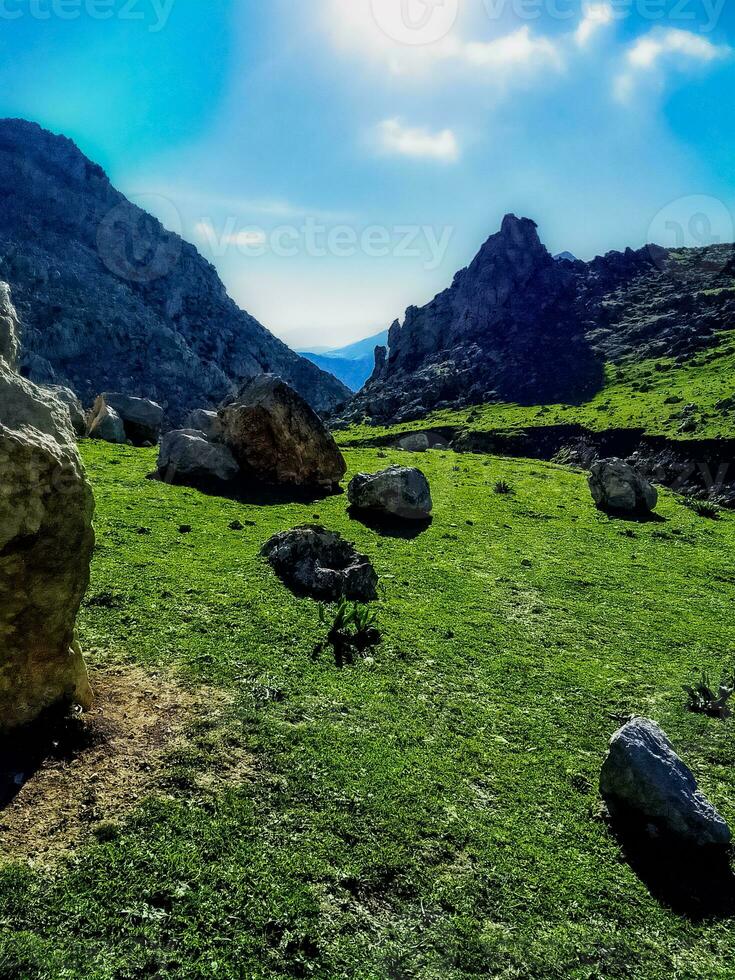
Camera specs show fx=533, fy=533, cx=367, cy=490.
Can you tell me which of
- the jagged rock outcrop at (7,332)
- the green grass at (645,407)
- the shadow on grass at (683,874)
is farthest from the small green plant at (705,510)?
the jagged rock outcrop at (7,332)

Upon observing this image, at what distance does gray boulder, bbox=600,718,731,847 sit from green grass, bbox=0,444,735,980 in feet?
Answer: 2.36

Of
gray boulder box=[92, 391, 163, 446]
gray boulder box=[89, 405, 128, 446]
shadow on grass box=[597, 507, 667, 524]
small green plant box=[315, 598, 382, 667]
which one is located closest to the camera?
small green plant box=[315, 598, 382, 667]

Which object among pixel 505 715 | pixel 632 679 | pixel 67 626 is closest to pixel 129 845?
pixel 67 626

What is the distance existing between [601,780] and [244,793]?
7556 millimetres

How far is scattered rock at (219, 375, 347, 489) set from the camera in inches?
1337

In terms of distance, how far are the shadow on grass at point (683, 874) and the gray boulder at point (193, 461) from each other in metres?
27.5

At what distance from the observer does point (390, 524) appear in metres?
30.4

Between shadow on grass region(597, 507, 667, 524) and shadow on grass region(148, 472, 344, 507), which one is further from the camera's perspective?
shadow on grass region(597, 507, 667, 524)

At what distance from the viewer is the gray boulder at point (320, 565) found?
19.5 m

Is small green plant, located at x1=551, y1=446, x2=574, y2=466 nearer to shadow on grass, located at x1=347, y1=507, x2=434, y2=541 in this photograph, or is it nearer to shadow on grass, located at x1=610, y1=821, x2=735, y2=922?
shadow on grass, located at x1=347, y1=507, x2=434, y2=541

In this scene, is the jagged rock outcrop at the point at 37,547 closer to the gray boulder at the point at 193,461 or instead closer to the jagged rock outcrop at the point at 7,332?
the jagged rock outcrop at the point at 7,332

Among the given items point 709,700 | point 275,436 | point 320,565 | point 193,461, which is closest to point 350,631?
point 320,565

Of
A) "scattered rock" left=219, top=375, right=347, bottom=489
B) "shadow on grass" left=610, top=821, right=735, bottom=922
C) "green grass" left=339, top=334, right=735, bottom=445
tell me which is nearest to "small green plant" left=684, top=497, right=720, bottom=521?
"green grass" left=339, top=334, right=735, bottom=445

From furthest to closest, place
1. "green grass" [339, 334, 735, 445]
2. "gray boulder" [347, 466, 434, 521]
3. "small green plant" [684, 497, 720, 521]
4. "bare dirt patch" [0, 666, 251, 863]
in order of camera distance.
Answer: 1. "green grass" [339, 334, 735, 445]
2. "small green plant" [684, 497, 720, 521]
3. "gray boulder" [347, 466, 434, 521]
4. "bare dirt patch" [0, 666, 251, 863]
